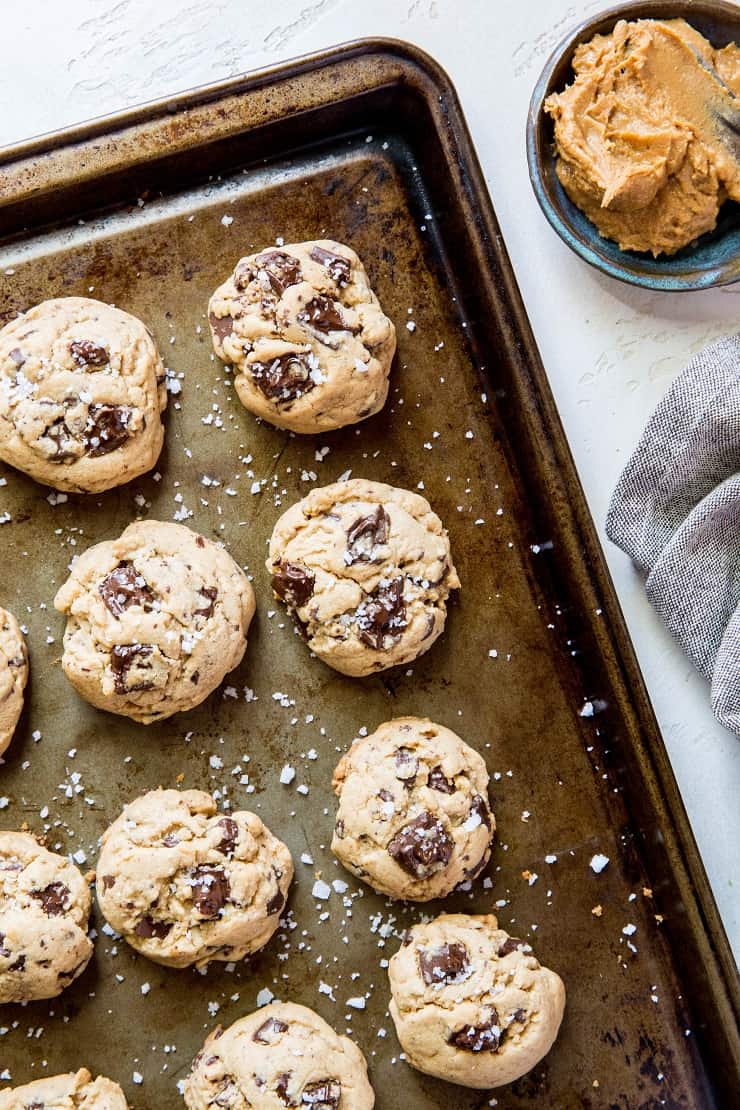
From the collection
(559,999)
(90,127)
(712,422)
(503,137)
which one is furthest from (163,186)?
(559,999)

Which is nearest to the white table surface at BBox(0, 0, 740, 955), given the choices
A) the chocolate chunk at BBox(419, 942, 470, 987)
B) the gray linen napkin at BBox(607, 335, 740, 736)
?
the gray linen napkin at BBox(607, 335, 740, 736)

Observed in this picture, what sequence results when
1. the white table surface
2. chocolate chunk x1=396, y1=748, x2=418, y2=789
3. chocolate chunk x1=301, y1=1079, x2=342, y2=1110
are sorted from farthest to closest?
the white table surface → chocolate chunk x1=396, y1=748, x2=418, y2=789 → chocolate chunk x1=301, y1=1079, x2=342, y2=1110

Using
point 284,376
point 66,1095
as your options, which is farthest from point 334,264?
point 66,1095

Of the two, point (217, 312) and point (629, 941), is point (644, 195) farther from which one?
point (629, 941)

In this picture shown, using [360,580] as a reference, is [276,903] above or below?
below

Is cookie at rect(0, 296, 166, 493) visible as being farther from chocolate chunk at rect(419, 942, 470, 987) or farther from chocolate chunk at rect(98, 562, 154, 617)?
chocolate chunk at rect(419, 942, 470, 987)

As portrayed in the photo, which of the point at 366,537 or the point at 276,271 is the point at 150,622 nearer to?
the point at 366,537

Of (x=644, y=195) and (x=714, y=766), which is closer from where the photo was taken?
(x=644, y=195)
